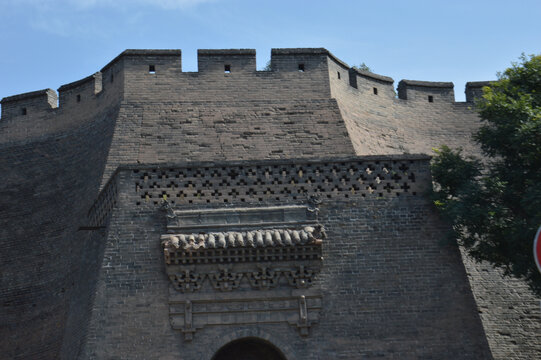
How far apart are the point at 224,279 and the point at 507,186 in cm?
544

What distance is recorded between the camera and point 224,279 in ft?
53.9

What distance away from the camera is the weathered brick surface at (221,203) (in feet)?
53.4

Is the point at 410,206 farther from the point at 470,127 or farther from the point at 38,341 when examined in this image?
the point at 38,341

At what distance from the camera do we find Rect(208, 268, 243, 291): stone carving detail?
53.7ft

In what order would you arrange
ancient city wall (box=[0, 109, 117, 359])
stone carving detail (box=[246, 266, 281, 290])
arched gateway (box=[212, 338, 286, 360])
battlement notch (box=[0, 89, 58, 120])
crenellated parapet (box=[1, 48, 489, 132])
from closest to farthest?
stone carving detail (box=[246, 266, 281, 290]), arched gateway (box=[212, 338, 286, 360]), ancient city wall (box=[0, 109, 117, 359]), crenellated parapet (box=[1, 48, 489, 132]), battlement notch (box=[0, 89, 58, 120])

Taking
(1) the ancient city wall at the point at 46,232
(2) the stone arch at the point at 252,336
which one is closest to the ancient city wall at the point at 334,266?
(2) the stone arch at the point at 252,336

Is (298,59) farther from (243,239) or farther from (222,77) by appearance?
(243,239)

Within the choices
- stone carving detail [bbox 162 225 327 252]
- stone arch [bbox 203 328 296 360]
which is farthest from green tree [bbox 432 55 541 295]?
stone arch [bbox 203 328 296 360]

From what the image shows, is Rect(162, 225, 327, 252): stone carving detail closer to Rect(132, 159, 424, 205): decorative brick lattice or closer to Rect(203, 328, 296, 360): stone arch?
Rect(132, 159, 424, 205): decorative brick lattice

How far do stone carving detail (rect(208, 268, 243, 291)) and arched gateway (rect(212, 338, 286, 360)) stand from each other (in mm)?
1091

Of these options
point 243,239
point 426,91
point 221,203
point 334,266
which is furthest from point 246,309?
point 426,91

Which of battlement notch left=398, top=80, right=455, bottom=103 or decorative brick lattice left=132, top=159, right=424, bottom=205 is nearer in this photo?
decorative brick lattice left=132, top=159, right=424, bottom=205

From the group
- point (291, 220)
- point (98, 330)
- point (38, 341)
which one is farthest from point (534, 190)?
point (38, 341)

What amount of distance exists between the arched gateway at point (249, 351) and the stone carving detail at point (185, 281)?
130 cm
